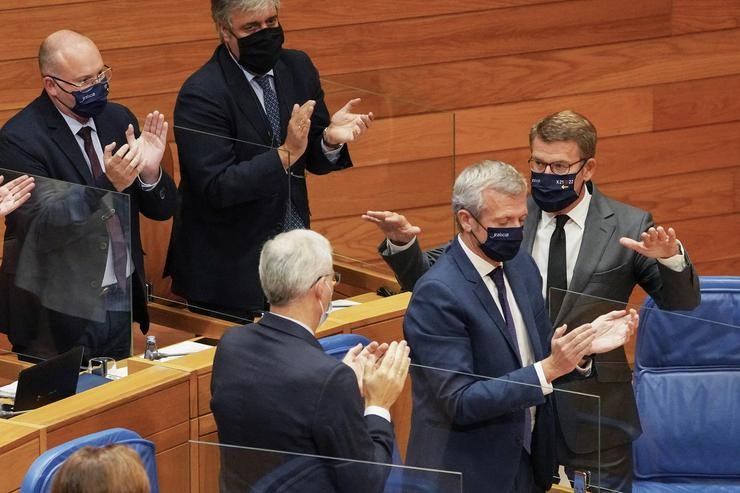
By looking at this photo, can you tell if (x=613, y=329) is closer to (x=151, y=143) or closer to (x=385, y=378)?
(x=385, y=378)

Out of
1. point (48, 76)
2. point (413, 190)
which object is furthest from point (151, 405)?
point (413, 190)

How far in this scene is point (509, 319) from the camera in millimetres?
1970

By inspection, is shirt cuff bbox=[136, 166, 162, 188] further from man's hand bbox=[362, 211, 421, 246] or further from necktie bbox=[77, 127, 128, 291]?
man's hand bbox=[362, 211, 421, 246]

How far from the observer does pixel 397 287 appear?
274cm

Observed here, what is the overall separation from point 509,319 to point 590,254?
32 centimetres

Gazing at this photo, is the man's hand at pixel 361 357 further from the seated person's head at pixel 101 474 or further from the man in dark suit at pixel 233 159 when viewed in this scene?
the man in dark suit at pixel 233 159

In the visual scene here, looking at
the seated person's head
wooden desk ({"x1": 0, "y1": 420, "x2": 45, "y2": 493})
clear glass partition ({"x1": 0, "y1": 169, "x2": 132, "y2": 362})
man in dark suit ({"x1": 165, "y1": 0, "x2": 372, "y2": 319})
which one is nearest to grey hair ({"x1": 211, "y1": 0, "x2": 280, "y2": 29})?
man in dark suit ({"x1": 165, "y1": 0, "x2": 372, "y2": 319})

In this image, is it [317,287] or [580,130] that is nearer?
[317,287]

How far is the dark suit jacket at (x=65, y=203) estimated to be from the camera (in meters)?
2.23

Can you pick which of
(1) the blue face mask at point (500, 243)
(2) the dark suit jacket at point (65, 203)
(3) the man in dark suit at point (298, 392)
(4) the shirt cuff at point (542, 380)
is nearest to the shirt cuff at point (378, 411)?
(3) the man in dark suit at point (298, 392)

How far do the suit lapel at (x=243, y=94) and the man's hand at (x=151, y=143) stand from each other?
165 mm

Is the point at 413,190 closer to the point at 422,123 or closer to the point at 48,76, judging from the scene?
the point at 422,123

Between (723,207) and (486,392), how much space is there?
6.85 ft

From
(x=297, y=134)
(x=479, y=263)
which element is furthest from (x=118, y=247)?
(x=479, y=263)
